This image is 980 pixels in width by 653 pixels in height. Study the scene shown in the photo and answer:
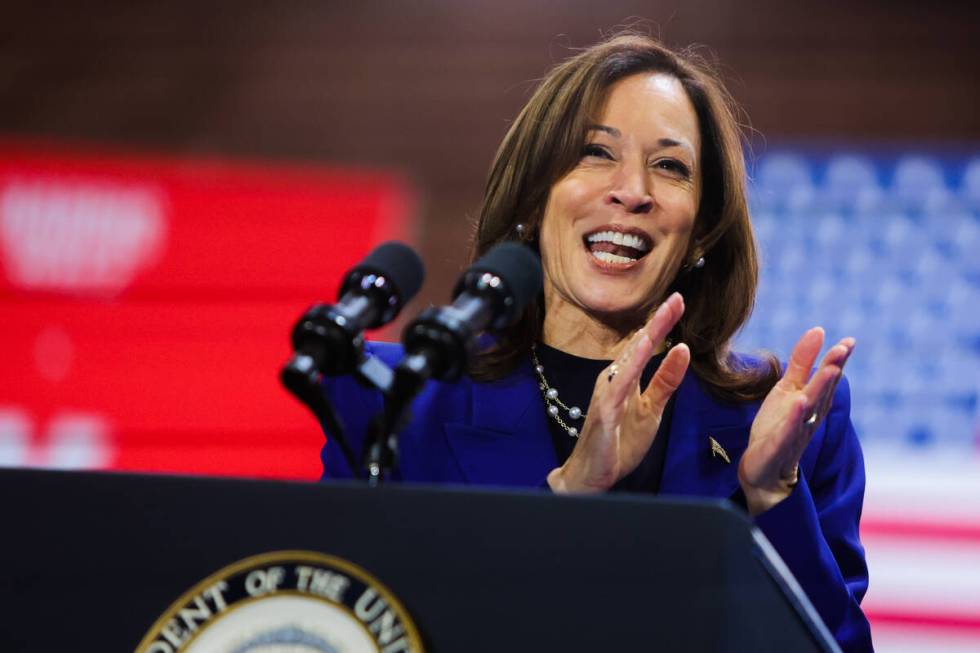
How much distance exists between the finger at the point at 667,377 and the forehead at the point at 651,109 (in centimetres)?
51

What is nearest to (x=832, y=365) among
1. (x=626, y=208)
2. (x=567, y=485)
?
(x=567, y=485)

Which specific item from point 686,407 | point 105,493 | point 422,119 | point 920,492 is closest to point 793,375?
point 686,407

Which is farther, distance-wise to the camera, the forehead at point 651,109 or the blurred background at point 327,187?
the blurred background at point 327,187

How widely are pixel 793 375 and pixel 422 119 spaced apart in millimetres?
1995

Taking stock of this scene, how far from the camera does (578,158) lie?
64.0 inches

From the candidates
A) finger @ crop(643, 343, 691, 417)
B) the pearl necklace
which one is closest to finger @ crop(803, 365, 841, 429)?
finger @ crop(643, 343, 691, 417)

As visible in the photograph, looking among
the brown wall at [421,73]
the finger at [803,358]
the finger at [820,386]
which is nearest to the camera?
the finger at [820,386]

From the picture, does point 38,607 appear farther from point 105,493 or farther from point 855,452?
point 855,452

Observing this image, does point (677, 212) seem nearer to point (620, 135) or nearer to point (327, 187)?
point (620, 135)

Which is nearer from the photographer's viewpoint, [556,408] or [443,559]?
[443,559]

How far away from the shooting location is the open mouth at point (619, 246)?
5.18 feet

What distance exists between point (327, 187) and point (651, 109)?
5.23ft

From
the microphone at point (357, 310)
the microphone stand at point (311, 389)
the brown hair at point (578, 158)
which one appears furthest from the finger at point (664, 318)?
the brown hair at point (578, 158)

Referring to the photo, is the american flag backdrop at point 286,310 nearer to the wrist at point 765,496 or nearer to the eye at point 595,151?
the eye at point 595,151
